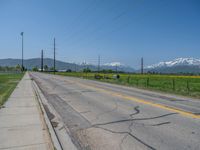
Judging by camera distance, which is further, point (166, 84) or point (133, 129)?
point (166, 84)

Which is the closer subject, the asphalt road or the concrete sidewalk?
the concrete sidewalk

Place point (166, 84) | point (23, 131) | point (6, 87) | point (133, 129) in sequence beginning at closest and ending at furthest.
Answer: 1. point (23, 131)
2. point (133, 129)
3. point (6, 87)
4. point (166, 84)

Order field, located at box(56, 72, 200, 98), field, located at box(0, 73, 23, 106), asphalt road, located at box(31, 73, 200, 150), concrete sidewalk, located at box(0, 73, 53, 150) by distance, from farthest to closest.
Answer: field, located at box(56, 72, 200, 98) < field, located at box(0, 73, 23, 106) < asphalt road, located at box(31, 73, 200, 150) < concrete sidewalk, located at box(0, 73, 53, 150)

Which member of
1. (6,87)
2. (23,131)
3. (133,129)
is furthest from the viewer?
(6,87)

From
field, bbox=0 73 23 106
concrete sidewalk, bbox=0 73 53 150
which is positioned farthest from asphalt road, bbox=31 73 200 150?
field, bbox=0 73 23 106

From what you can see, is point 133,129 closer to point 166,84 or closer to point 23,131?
point 23,131

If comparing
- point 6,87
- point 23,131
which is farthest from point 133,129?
point 6,87

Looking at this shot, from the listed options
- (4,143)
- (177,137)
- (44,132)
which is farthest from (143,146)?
(4,143)

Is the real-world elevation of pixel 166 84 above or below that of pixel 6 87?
below

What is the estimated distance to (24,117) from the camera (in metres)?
7.10

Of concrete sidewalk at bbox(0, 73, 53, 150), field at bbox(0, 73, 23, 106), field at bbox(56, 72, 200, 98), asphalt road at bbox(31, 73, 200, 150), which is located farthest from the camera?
field at bbox(56, 72, 200, 98)

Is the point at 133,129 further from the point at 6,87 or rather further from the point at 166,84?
the point at 166,84

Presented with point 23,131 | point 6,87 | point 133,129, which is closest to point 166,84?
point 6,87

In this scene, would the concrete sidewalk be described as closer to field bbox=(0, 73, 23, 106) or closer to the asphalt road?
the asphalt road
